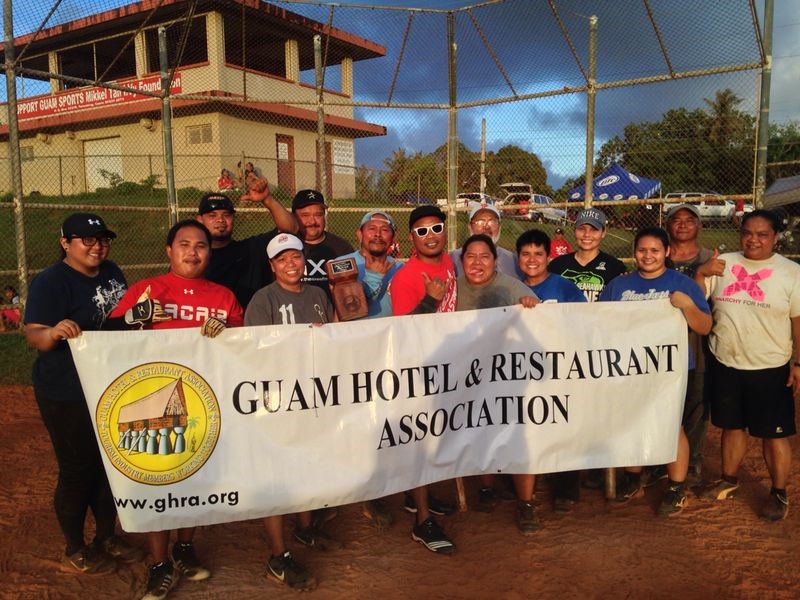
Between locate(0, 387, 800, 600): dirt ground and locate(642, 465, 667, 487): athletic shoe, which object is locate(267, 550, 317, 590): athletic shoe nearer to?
locate(0, 387, 800, 600): dirt ground

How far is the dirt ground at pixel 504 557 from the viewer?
3414 mm

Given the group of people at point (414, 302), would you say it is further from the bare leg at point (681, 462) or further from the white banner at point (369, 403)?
the white banner at point (369, 403)

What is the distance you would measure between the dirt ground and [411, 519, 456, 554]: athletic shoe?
5cm

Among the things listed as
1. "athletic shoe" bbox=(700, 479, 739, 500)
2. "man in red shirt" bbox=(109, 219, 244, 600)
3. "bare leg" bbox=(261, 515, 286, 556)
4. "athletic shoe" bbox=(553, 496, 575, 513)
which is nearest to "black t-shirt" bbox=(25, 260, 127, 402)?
"man in red shirt" bbox=(109, 219, 244, 600)

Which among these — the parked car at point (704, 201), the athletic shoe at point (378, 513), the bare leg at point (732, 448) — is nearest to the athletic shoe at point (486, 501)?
the athletic shoe at point (378, 513)

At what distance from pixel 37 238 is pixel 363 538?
13892 millimetres

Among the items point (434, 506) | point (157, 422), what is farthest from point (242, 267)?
point (434, 506)

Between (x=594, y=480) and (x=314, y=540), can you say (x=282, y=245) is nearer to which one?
(x=314, y=540)

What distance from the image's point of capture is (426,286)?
378 cm

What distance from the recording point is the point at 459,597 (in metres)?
3.35

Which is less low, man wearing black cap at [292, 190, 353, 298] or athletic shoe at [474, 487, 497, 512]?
man wearing black cap at [292, 190, 353, 298]

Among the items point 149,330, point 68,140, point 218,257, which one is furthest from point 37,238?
point 149,330

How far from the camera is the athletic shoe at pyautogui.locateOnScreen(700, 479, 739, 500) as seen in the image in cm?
447

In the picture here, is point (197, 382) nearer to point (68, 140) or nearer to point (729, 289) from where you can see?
point (729, 289)
